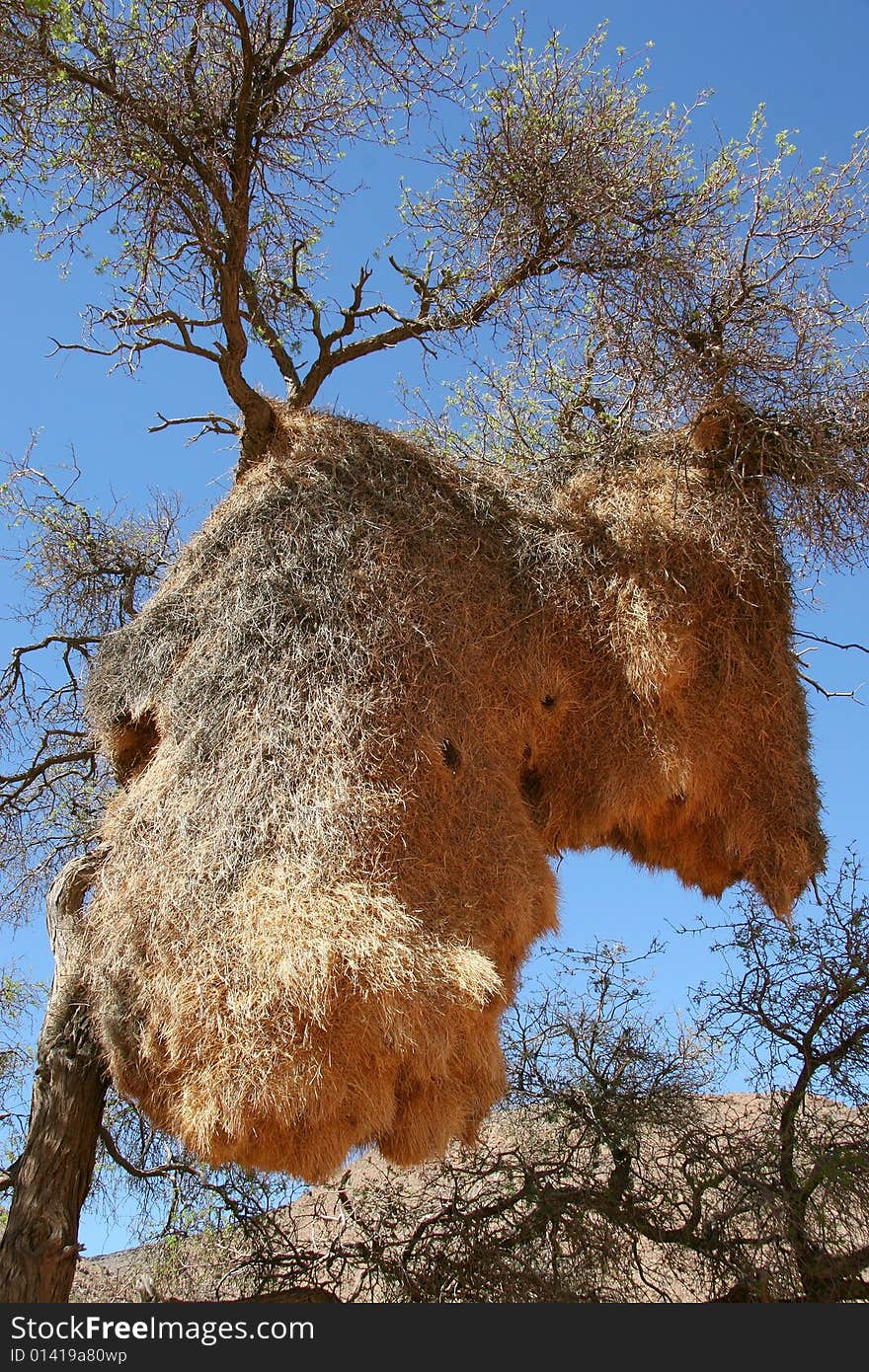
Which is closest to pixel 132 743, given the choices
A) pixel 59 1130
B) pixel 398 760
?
pixel 398 760

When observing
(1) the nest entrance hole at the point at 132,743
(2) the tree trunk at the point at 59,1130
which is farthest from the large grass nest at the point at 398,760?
(2) the tree trunk at the point at 59,1130

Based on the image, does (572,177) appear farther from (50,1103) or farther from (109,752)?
(50,1103)

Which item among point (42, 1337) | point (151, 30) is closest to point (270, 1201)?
point (42, 1337)

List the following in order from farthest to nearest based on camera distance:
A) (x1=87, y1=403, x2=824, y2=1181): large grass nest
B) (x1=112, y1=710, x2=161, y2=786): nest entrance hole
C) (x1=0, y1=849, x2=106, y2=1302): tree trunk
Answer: (x1=112, y1=710, x2=161, y2=786): nest entrance hole, (x1=0, y1=849, x2=106, y2=1302): tree trunk, (x1=87, y1=403, x2=824, y2=1181): large grass nest

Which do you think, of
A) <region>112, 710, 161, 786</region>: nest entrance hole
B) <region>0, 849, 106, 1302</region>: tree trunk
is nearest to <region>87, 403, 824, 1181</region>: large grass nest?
<region>112, 710, 161, 786</region>: nest entrance hole

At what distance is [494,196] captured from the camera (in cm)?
861

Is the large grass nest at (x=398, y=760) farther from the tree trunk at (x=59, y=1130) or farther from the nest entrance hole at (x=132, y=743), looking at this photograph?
the tree trunk at (x=59, y=1130)

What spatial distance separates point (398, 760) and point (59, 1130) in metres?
3.38

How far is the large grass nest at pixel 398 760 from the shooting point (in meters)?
5.93

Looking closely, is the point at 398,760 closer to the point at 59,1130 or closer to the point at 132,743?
the point at 132,743

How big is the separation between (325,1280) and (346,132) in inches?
340

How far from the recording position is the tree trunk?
7012mm

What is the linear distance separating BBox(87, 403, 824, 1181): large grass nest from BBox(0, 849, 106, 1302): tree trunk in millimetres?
692

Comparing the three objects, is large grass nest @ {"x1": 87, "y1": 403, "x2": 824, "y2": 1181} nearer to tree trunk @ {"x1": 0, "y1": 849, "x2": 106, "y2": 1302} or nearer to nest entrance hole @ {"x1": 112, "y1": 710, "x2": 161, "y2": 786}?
nest entrance hole @ {"x1": 112, "y1": 710, "x2": 161, "y2": 786}
